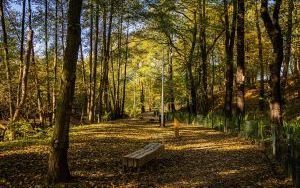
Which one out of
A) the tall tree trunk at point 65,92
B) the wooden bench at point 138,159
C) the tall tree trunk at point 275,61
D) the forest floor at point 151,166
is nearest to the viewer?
the tall tree trunk at point 65,92

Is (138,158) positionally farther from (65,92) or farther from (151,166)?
(65,92)

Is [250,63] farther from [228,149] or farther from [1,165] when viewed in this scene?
[1,165]

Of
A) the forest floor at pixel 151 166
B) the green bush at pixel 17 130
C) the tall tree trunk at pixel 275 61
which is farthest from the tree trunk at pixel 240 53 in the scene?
the green bush at pixel 17 130

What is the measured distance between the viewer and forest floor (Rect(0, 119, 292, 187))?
9258 millimetres

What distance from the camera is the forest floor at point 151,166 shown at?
9258mm

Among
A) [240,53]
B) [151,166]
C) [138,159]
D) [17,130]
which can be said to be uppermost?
[240,53]

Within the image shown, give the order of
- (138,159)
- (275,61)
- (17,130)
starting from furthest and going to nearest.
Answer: (17,130) → (275,61) → (138,159)

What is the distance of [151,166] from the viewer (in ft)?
38.4

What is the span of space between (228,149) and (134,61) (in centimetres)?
4504

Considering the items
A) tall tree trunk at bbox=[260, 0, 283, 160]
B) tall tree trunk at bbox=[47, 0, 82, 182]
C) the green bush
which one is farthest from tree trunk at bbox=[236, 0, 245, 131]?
tall tree trunk at bbox=[47, 0, 82, 182]

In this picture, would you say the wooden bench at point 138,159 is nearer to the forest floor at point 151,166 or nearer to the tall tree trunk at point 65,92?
the forest floor at point 151,166

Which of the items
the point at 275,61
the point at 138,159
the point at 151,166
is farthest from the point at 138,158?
the point at 275,61

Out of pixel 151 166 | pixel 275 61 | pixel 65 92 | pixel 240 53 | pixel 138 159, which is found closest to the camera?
pixel 65 92

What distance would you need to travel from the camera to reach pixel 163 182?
31.5 ft
